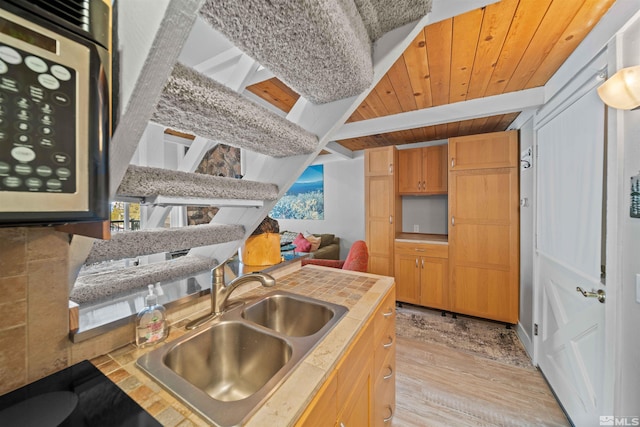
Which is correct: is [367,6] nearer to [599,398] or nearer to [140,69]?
[140,69]

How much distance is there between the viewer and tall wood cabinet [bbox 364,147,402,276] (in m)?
3.22

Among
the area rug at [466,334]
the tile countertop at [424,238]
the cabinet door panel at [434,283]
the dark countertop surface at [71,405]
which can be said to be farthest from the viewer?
the tile countertop at [424,238]

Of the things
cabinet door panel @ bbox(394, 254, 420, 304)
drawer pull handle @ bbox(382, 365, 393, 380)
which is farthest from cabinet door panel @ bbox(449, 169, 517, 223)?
drawer pull handle @ bbox(382, 365, 393, 380)

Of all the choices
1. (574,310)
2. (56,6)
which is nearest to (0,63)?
(56,6)

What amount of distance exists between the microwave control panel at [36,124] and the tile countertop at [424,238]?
3.21 metres

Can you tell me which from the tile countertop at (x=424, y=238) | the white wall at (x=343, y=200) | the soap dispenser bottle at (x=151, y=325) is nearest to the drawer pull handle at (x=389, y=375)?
the soap dispenser bottle at (x=151, y=325)

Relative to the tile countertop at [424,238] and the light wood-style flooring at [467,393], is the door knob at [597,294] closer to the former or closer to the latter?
the light wood-style flooring at [467,393]

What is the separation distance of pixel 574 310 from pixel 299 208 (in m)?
4.15

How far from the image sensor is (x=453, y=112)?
234 cm

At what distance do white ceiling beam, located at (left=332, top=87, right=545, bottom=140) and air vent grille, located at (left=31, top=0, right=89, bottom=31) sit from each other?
Result: 1663 mm

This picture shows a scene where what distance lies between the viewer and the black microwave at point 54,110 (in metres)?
0.29

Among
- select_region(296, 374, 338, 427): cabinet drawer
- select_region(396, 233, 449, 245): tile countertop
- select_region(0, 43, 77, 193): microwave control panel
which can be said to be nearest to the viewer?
select_region(0, 43, 77, 193): microwave control panel

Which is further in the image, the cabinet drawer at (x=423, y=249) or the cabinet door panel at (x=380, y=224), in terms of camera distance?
the cabinet door panel at (x=380, y=224)

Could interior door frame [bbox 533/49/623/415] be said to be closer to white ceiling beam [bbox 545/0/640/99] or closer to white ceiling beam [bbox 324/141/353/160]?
white ceiling beam [bbox 545/0/640/99]
